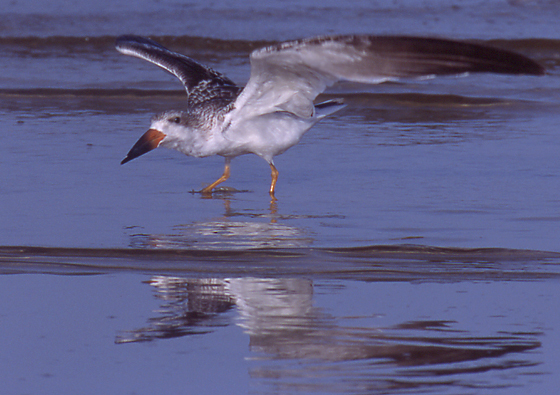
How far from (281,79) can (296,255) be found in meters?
1.51

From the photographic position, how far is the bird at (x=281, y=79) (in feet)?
13.4

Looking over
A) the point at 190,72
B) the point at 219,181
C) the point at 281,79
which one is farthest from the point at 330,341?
the point at 190,72

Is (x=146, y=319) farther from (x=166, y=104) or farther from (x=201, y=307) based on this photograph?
(x=166, y=104)

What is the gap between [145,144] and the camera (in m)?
5.95

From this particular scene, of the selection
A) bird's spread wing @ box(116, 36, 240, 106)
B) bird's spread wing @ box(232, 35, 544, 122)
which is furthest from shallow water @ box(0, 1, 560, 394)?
bird's spread wing @ box(232, 35, 544, 122)

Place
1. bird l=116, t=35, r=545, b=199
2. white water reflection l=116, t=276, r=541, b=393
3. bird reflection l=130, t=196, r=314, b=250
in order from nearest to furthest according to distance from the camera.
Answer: white water reflection l=116, t=276, r=541, b=393
bird l=116, t=35, r=545, b=199
bird reflection l=130, t=196, r=314, b=250

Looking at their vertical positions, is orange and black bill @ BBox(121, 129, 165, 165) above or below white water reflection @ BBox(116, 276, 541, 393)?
above

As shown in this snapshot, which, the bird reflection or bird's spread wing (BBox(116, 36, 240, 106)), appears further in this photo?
bird's spread wing (BBox(116, 36, 240, 106))

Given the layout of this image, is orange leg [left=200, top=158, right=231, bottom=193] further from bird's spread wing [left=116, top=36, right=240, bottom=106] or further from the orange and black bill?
bird's spread wing [left=116, top=36, right=240, bottom=106]

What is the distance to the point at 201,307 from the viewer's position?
3.69m

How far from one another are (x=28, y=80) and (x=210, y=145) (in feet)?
17.5

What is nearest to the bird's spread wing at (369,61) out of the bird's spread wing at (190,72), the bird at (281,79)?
the bird at (281,79)

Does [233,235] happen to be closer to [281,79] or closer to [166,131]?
[281,79]

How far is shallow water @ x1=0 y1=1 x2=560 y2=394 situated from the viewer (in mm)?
3154
